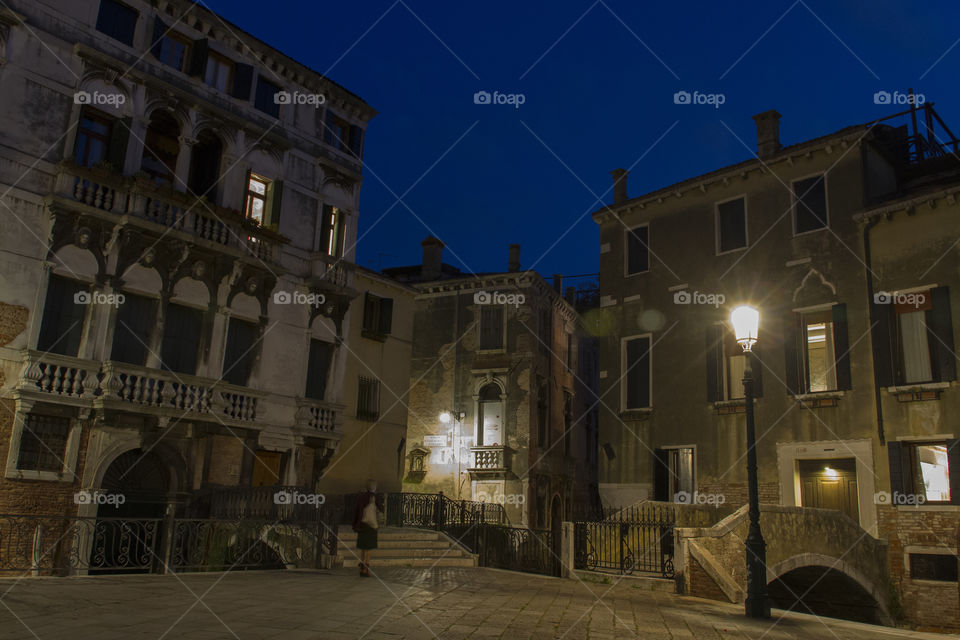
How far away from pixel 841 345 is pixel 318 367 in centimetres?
1490

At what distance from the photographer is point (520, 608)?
10.8 m

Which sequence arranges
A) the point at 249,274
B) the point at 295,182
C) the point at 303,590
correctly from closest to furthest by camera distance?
1. the point at 303,590
2. the point at 249,274
3. the point at 295,182

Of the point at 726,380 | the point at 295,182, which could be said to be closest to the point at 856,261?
the point at 726,380

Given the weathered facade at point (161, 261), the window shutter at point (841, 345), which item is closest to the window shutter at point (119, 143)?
the weathered facade at point (161, 261)

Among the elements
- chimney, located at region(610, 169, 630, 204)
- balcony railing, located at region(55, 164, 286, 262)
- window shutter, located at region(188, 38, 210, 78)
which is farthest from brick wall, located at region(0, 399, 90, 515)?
chimney, located at region(610, 169, 630, 204)

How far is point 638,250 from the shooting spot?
25.3 meters

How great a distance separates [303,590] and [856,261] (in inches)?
654

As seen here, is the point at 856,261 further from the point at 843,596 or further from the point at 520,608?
the point at 520,608

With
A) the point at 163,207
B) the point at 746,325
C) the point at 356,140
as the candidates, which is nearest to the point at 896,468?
the point at 746,325

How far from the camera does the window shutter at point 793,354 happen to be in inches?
814

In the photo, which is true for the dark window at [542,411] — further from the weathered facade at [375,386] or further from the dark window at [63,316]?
the dark window at [63,316]

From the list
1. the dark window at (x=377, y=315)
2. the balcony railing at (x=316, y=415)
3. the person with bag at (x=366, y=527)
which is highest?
the dark window at (x=377, y=315)

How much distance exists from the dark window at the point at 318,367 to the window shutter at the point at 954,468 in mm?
16737

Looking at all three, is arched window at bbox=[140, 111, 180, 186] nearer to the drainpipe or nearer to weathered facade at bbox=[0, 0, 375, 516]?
weathered facade at bbox=[0, 0, 375, 516]
